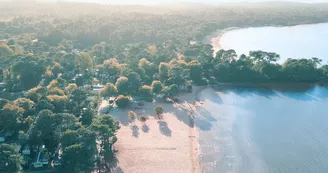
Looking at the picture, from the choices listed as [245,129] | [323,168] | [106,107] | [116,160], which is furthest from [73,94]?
[323,168]

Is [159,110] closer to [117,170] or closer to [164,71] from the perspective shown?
[117,170]

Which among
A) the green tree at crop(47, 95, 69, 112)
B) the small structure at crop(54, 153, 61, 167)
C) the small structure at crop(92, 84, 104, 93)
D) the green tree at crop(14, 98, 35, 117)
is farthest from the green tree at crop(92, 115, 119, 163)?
the small structure at crop(92, 84, 104, 93)

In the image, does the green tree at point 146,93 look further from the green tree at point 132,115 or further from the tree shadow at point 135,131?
the tree shadow at point 135,131

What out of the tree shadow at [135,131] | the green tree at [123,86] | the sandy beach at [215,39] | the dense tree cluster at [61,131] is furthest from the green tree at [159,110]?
the sandy beach at [215,39]

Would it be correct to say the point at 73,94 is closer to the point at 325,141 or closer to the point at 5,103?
the point at 5,103

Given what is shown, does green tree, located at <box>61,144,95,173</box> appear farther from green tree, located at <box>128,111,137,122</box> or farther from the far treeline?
green tree, located at <box>128,111,137,122</box>
